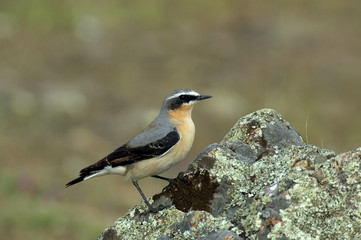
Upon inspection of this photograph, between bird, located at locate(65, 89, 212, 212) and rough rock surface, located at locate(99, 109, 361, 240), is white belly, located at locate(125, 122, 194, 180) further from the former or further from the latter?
rough rock surface, located at locate(99, 109, 361, 240)

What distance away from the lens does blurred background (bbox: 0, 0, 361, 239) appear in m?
20.7

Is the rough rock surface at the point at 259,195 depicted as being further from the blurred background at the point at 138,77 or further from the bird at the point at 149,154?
the blurred background at the point at 138,77

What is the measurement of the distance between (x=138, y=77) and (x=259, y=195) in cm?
2380

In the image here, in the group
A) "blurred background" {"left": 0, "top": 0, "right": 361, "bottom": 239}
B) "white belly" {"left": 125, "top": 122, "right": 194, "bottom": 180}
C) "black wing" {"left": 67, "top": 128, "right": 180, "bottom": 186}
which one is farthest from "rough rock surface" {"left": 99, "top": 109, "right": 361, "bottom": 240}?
"blurred background" {"left": 0, "top": 0, "right": 361, "bottom": 239}

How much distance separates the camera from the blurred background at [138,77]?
814 inches

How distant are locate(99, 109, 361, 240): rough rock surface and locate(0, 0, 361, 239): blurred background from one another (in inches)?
330

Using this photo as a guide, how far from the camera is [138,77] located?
99.6 ft

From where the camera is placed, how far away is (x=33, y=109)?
2594 centimetres

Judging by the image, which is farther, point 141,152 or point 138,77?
point 138,77

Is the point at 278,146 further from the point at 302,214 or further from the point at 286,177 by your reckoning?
the point at 302,214

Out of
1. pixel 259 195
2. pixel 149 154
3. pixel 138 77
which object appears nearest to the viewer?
pixel 259 195

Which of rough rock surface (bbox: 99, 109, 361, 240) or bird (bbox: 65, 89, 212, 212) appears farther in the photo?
bird (bbox: 65, 89, 212, 212)

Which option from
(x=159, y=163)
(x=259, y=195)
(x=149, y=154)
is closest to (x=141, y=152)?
(x=149, y=154)

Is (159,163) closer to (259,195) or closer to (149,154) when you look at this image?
(149,154)
